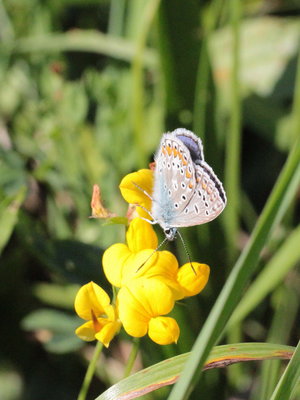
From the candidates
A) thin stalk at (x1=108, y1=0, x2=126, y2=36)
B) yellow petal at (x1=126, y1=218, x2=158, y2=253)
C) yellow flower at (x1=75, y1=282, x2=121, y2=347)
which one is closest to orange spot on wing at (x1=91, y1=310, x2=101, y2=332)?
yellow flower at (x1=75, y1=282, x2=121, y2=347)

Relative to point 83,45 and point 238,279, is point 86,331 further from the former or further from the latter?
point 83,45

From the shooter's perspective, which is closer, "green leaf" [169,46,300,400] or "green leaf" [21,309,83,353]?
"green leaf" [169,46,300,400]

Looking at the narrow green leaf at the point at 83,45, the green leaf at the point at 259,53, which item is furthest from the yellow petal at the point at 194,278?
the green leaf at the point at 259,53

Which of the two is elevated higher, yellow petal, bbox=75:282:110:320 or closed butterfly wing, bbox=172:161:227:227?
closed butterfly wing, bbox=172:161:227:227

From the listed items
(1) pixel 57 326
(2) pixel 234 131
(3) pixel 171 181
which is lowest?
(1) pixel 57 326

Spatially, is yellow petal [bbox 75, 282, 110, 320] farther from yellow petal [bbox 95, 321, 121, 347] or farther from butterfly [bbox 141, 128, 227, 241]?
butterfly [bbox 141, 128, 227, 241]

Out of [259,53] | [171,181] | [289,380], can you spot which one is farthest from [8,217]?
[259,53]
